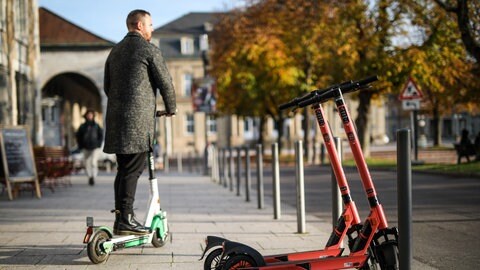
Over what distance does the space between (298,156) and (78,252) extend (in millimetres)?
2709

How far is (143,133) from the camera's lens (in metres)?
5.95

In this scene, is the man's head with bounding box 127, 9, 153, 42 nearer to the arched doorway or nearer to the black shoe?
the black shoe

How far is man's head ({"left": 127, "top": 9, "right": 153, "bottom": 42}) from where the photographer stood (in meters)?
6.09

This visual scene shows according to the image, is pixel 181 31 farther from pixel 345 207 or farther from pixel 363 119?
pixel 345 207

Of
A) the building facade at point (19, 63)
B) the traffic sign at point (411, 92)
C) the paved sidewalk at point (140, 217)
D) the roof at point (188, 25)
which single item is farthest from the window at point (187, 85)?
the paved sidewalk at point (140, 217)

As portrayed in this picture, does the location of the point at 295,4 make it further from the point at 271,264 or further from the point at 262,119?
the point at 271,264

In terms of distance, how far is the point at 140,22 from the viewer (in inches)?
240

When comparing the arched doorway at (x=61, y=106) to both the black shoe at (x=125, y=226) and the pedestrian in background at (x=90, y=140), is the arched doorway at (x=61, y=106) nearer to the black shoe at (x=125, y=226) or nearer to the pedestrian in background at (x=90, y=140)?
the pedestrian in background at (x=90, y=140)

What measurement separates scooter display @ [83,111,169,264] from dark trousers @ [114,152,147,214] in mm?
185

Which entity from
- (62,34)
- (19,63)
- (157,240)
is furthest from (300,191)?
(62,34)

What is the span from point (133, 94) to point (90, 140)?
445 inches

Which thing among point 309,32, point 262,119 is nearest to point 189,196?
point 309,32

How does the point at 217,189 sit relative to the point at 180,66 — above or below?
below

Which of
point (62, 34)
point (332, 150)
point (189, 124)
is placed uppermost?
point (62, 34)
